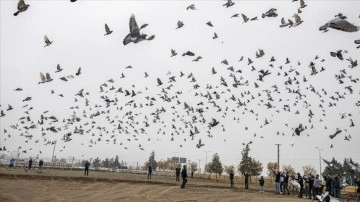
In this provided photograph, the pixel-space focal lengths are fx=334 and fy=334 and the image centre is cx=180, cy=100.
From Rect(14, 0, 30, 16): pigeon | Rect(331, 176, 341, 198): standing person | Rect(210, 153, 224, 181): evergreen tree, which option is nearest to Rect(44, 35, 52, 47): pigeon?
Rect(14, 0, 30, 16): pigeon

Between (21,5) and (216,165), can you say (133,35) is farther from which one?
(216,165)

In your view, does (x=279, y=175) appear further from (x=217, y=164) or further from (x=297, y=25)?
(x=217, y=164)

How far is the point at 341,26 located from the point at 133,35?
7558mm

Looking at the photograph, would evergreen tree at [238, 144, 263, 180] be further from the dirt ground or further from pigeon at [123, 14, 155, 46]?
pigeon at [123, 14, 155, 46]

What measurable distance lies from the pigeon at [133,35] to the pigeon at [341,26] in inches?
255

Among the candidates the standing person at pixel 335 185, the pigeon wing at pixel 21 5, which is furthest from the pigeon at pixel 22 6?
the standing person at pixel 335 185

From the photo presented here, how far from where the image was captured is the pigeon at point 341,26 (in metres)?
11.1

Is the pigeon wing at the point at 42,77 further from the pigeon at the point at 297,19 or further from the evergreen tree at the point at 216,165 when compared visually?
the evergreen tree at the point at 216,165

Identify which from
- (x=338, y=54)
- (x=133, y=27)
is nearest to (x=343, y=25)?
(x=338, y=54)

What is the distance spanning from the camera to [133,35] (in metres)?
13.2

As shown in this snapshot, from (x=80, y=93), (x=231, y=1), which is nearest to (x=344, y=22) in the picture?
(x=231, y=1)

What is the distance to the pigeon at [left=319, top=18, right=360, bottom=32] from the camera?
36.3ft

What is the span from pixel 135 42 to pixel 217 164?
86464 mm

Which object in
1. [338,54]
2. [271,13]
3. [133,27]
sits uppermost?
[271,13]
